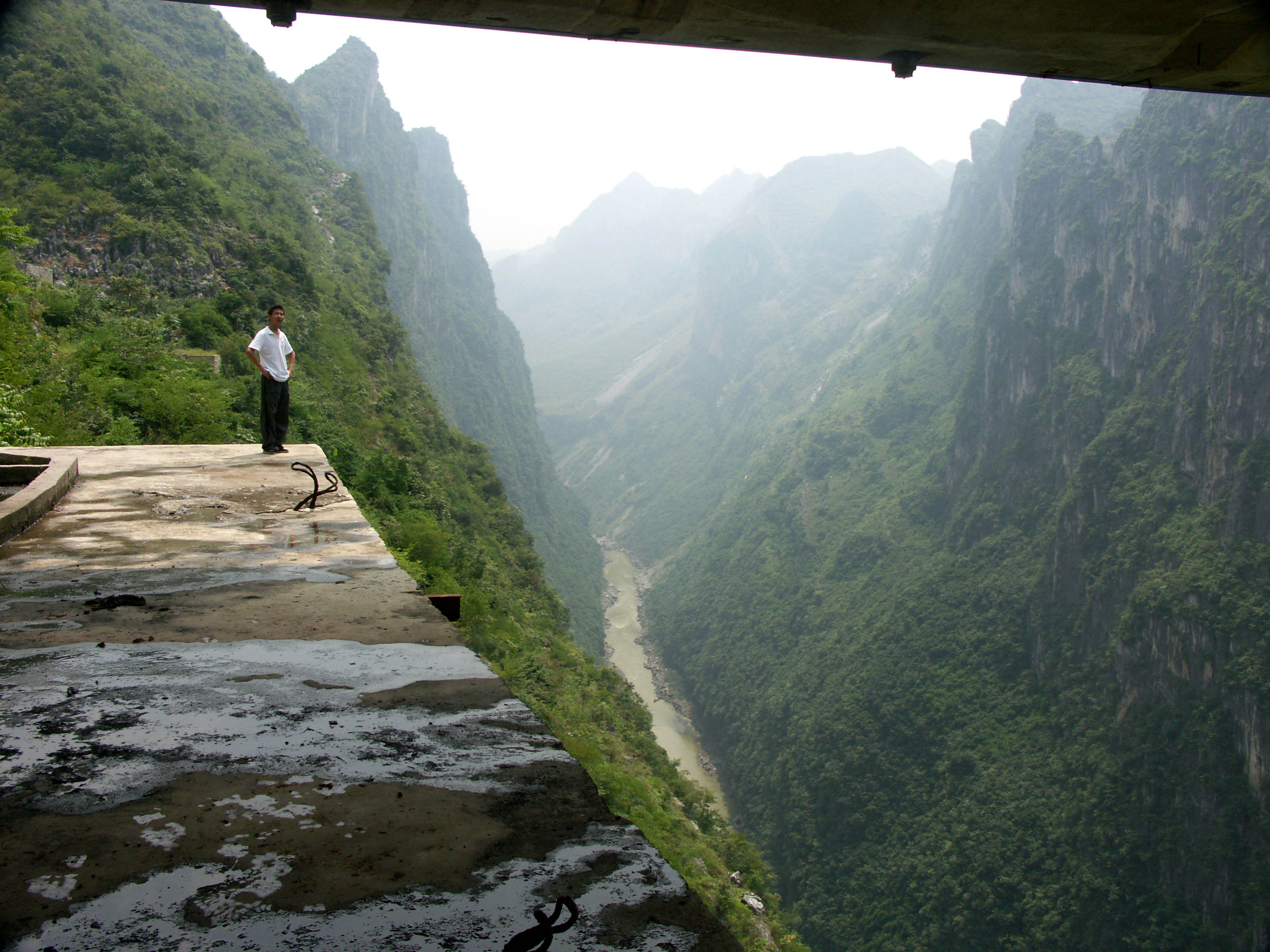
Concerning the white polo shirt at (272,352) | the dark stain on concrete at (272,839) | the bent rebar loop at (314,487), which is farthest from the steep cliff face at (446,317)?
the dark stain on concrete at (272,839)

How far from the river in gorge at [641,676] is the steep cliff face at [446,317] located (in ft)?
9.69

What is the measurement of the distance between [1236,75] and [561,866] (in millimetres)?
4543

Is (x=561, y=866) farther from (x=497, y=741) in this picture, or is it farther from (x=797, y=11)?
(x=797, y=11)

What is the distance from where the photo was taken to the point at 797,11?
337cm

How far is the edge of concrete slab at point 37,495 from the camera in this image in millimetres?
4211

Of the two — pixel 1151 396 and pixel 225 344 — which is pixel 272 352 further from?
pixel 1151 396

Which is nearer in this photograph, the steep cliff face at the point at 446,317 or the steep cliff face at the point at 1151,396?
the steep cliff face at the point at 1151,396

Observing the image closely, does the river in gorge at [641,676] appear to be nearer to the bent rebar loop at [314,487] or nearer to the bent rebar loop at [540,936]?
the bent rebar loop at [314,487]

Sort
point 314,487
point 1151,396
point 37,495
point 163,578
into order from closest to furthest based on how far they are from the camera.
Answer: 1. point 163,578
2. point 37,495
3. point 314,487
4. point 1151,396

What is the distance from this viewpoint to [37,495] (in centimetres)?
464

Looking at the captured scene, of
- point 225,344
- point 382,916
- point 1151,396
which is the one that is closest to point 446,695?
point 382,916

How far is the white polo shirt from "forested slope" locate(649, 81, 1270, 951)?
1629 inches

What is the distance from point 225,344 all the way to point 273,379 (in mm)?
11330

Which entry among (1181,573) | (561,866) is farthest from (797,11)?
(1181,573)
